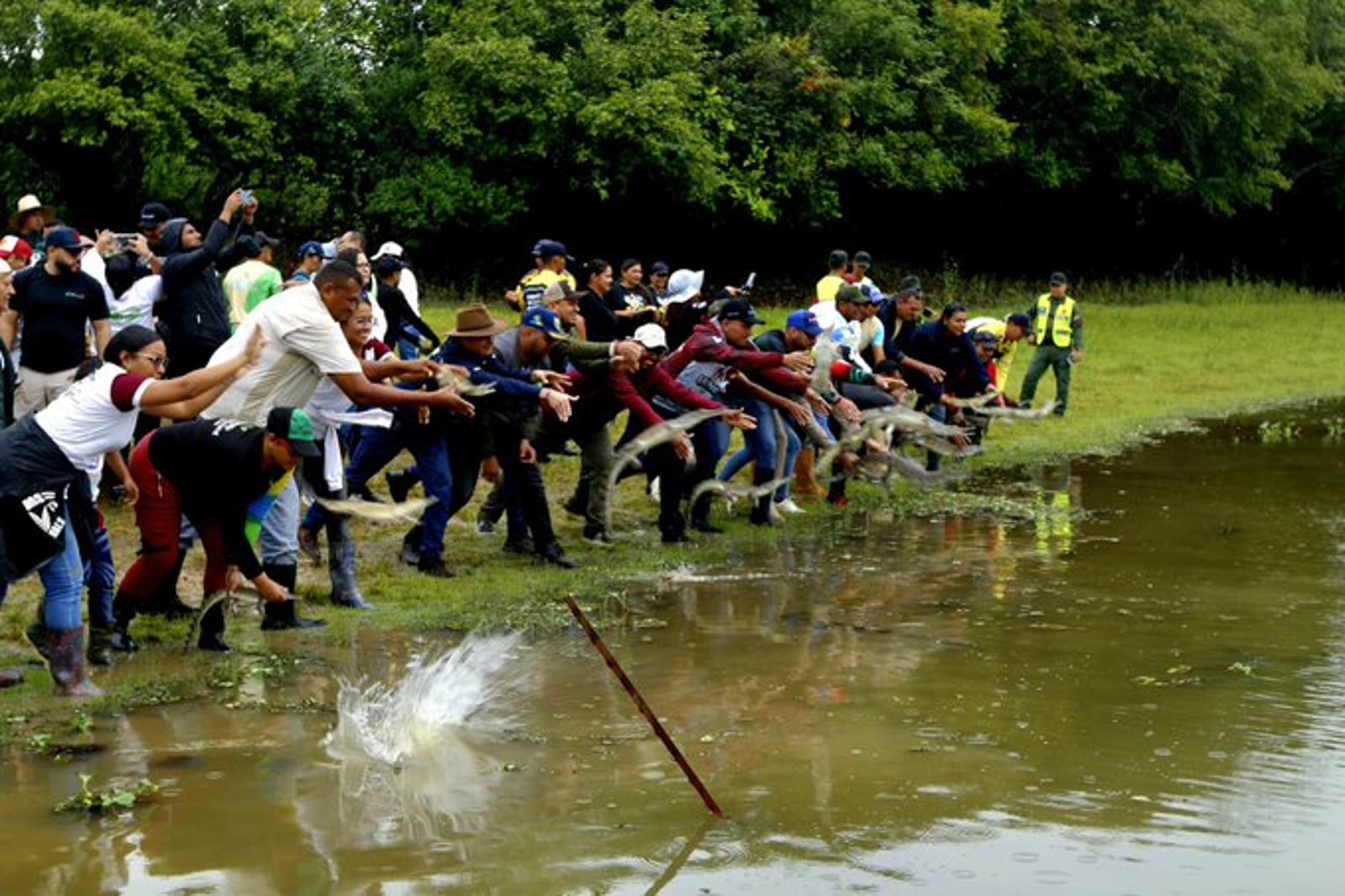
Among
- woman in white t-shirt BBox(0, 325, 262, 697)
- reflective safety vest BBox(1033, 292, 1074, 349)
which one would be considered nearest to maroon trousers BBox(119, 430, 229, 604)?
woman in white t-shirt BBox(0, 325, 262, 697)

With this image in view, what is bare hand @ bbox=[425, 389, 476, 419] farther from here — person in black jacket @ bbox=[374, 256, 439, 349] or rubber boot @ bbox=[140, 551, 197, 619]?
person in black jacket @ bbox=[374, 256, 439, 349]

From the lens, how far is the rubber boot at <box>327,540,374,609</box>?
1121 cm

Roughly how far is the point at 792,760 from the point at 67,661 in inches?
131

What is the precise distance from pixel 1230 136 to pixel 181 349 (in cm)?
3725

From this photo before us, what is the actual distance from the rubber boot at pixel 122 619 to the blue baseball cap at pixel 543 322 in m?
3.75

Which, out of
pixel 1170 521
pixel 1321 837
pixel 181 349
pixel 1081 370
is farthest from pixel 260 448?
pixel 1081 370

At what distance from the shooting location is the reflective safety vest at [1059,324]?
22812mm

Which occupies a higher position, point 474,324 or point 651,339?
point 474,324

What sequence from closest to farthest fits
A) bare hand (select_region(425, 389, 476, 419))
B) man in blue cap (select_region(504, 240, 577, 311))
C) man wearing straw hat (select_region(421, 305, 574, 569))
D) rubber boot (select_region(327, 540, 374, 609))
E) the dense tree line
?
bare hand (select_region(425, 389, 476, 419))
rubber boot (select_region(327, 540, 374, 609))
man wearing straw hat (select_region(421, 305, 574, 569))
man in blue cap (select_region(504, 240, 577, 311))
the dense tree line

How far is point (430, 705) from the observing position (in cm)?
894

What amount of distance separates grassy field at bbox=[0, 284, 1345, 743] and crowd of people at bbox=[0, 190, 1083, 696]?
0.69ft

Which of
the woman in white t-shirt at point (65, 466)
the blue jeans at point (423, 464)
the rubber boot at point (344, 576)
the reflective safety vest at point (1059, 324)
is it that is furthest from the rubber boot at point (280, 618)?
the reflective safety vest at point (1059, 324)

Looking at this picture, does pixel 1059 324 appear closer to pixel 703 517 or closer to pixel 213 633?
pixel 703 517

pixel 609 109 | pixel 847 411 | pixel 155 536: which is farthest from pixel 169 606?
pixel 609 109
